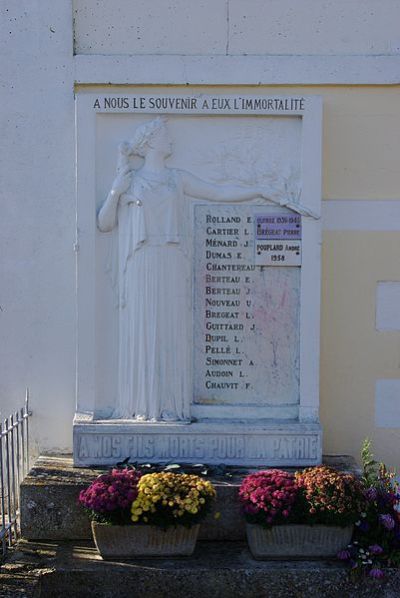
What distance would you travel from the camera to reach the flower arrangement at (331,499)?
4.72m

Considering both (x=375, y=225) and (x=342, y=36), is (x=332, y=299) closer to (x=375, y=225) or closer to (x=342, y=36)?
(x=375, y=225)

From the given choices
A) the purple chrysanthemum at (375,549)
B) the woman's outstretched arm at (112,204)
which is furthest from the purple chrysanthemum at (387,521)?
the woman's outstretched arm at (112,204)

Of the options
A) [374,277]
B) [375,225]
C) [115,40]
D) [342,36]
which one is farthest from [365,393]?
[115,40]

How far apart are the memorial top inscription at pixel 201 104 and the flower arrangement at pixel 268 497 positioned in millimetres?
2545

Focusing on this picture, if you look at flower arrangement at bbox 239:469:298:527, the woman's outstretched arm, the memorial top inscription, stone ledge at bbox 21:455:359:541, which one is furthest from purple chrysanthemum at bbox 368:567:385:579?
the memorial top inscription

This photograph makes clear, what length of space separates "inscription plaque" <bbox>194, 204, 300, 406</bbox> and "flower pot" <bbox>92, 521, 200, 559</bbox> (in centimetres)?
117

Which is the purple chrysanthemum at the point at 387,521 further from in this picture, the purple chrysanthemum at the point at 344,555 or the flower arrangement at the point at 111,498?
the flower arrangement at the point at 111,498

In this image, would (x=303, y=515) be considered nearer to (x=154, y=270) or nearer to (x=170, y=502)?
(x=170, y=502)

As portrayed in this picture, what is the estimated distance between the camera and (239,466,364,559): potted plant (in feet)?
15.5

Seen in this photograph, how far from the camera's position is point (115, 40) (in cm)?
581

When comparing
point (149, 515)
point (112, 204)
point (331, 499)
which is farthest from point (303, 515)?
point (112, 204)

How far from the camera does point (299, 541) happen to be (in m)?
4.82

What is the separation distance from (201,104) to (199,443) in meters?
2.41

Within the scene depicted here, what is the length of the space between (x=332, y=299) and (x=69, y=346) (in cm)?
205
